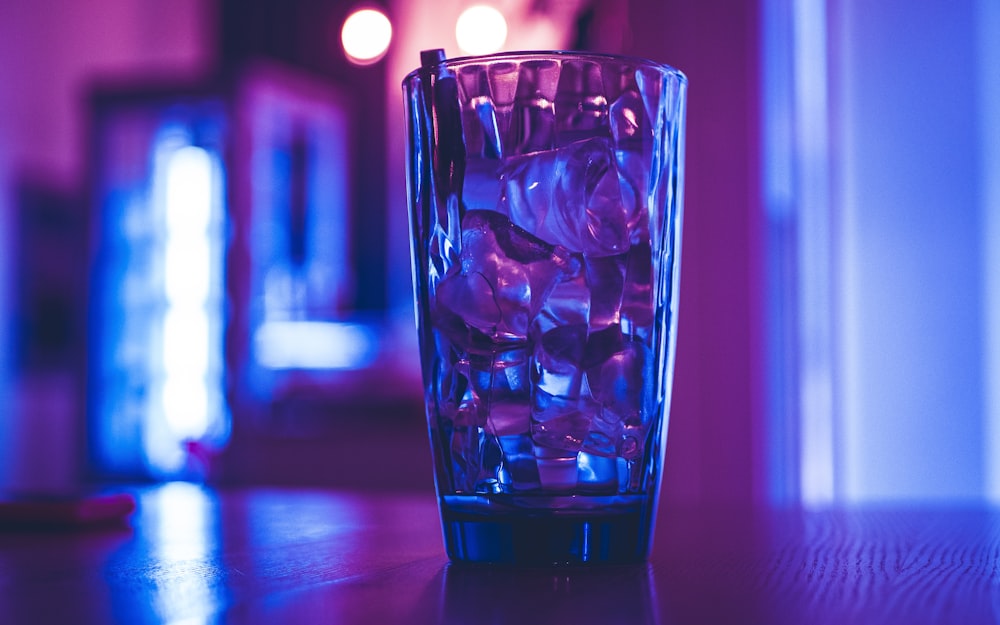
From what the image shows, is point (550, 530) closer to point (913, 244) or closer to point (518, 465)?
point (518, 465)

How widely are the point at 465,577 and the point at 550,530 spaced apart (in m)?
0.04

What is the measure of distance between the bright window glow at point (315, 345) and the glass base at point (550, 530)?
4.44 m

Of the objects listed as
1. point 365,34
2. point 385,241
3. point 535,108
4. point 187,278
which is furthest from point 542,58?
point 385,241

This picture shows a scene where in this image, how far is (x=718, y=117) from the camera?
127 inches

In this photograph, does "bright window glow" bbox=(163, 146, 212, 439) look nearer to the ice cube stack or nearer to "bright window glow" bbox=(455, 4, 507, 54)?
"bright window glow" bbox=(455, 4, 507, 54)

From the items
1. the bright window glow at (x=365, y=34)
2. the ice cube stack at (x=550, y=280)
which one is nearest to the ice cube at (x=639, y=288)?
the ice cube stack at (x=550, y=280)

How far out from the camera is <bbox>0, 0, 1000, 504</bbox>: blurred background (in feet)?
10.1

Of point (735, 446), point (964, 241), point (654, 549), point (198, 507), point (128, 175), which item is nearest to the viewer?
point (654, 549)

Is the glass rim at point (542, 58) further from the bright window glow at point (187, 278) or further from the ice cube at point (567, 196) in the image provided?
the bright window glow at point (187, 278)

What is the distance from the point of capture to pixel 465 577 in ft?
1.32

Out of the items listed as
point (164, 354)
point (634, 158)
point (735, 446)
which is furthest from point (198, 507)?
point (164, 354)

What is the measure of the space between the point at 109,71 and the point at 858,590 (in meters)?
5.66

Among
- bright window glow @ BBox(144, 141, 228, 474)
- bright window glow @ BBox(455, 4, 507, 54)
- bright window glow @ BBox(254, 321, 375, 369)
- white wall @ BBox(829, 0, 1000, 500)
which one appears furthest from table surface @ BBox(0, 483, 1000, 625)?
bright window glow @ BBox(254, 321, 375, 369)

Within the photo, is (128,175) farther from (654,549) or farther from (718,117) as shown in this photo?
(654,549)
